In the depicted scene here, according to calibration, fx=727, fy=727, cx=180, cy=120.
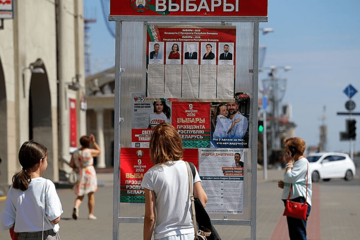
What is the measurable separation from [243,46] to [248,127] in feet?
2.81

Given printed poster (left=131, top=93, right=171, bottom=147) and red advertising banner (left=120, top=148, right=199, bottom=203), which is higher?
printed poster (left=131, top=93, right=171, bottom=147)

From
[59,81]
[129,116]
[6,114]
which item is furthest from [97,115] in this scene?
[129,116]

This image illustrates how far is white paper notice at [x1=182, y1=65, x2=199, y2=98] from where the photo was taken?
7629 millimetres

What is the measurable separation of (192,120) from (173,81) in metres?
0.46

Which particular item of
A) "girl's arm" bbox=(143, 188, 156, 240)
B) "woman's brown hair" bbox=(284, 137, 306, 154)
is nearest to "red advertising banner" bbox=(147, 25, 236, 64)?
"woman's brown hair" bbox=(284, 137, 306, 154)

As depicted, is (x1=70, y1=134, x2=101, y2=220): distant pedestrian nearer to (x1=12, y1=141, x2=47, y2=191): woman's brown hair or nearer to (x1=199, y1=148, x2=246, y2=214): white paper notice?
(x1=199, y1=148, x2=246, y2=214): white paper notice

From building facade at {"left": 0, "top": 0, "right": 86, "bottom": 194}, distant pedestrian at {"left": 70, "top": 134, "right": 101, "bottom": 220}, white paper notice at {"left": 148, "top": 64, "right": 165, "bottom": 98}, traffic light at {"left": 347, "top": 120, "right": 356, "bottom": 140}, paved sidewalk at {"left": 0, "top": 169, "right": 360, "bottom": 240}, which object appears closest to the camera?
white paper notice at {"left": 148, "top": 64, "right": 165, "bottom": 98}

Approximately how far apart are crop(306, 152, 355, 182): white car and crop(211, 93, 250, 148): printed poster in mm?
29138

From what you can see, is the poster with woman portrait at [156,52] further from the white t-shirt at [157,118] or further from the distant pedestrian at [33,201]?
the distant pedestrian at [33,201]

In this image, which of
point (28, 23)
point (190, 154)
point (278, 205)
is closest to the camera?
point (190, 154)

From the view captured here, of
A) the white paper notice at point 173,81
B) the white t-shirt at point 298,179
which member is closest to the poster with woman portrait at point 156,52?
the white paper notice at point 173,81

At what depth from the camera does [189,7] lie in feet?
24.9

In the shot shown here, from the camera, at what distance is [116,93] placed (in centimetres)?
770

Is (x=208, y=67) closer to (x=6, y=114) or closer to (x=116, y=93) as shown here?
(x=116, y=93)
